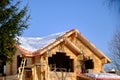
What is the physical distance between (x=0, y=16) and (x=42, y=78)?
7060 mm

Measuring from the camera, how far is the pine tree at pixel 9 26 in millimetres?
19062

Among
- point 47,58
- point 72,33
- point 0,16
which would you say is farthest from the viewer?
point 72,33

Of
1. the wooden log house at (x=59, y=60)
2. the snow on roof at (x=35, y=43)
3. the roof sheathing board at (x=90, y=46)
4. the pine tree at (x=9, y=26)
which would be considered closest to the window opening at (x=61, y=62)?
the wooden log house at (x=59, y=60)

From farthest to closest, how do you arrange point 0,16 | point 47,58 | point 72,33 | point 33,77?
point 72,33 < point 47,58 < point 33,77 < point 0,16

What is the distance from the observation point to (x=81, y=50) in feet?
95.0

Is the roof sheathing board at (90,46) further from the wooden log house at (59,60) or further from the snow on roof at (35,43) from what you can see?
the snow on roof at (35,43)

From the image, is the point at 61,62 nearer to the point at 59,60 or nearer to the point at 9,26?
the point at 59,60

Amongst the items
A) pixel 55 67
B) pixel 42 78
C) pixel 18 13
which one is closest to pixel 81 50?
pixel 55 67

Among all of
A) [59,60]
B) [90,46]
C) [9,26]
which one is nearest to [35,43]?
[59,60]

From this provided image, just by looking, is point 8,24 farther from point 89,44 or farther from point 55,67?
point 89,44

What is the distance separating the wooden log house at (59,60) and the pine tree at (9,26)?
375cm

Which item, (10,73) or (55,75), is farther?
(10,73)

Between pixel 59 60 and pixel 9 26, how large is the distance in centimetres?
1021

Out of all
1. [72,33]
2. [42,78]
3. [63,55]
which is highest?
[72,33]
